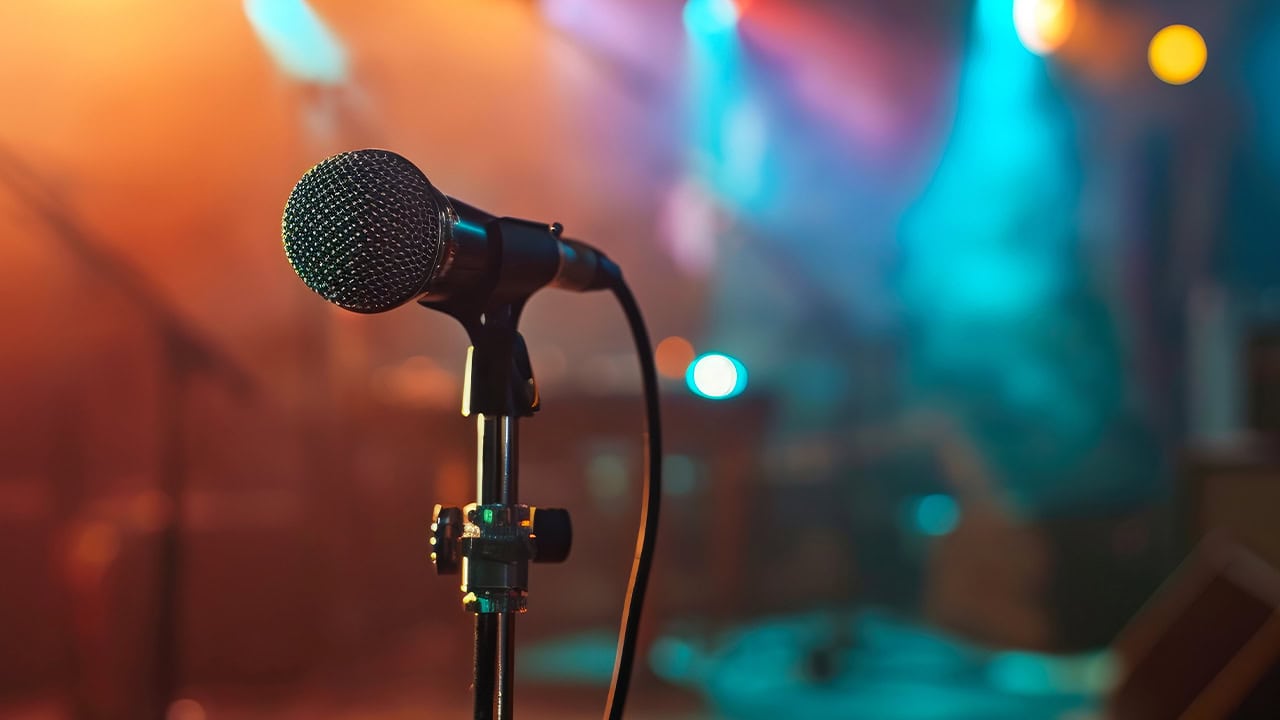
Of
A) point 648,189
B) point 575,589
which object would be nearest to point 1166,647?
point 575,589

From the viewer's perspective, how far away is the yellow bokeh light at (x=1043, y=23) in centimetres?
414

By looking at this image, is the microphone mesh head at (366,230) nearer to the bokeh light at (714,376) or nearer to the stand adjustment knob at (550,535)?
the stand adjustment knob at (550,535)

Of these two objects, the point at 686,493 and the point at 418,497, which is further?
the point at 686,493

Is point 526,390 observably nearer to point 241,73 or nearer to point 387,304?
point 387,304

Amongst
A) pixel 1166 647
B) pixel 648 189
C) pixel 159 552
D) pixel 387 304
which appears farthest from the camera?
pixel 648 189

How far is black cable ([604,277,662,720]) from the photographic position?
78 centimetres

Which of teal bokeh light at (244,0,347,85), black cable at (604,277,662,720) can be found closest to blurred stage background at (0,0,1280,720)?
teal bokeh light at (244,0,347,85)

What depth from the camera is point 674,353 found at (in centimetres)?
474

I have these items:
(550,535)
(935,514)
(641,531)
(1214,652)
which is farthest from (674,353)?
(550,535)

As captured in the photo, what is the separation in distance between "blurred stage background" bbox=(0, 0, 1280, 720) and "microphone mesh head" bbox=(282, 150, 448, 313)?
7.39 feet

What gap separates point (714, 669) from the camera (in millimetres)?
3613

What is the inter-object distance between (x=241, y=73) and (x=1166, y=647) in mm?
3298

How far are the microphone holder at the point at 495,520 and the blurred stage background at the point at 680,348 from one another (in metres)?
2.25

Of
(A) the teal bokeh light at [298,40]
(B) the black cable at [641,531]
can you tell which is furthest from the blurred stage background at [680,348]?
(B) the black cable at [641,531]
